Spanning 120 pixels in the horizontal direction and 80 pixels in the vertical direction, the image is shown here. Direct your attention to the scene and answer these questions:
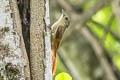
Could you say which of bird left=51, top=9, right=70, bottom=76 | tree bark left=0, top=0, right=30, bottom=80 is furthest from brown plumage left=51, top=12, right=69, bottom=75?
tree bark left=0, top=0, right=30, bottom=80

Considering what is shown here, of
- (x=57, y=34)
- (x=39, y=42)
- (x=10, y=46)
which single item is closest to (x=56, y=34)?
(x=57, y=34)

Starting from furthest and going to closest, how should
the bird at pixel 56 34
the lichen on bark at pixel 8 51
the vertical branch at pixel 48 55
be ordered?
the bird at pixel 56 34 < the vertical branch at pixel 48 55 < the lichen on bark at pixel 8 51

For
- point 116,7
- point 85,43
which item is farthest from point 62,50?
point 116,7

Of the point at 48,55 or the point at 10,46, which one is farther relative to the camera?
the point at 48,55

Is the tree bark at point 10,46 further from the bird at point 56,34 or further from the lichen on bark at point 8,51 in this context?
the bird at point 56,34

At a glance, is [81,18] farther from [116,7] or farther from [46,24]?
[46,24]

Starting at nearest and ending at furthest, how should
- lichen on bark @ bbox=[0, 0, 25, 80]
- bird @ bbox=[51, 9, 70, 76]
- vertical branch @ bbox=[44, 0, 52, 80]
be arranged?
lichen on bark @ bbox=[0, 0, 25, 80] → vertical branch @ bbox=[44, 0, 52, 80] → bird @ bbox=[51, 9, 70, 76]

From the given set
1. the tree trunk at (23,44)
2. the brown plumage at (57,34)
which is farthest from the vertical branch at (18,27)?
the brown plumage at (57,34)

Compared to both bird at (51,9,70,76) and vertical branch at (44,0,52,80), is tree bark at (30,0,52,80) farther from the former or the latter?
bird at (51,9,70,76)

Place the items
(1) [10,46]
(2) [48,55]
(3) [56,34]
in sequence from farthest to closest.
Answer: (3) [56,34], (2) [48,55], (1) [10,46]

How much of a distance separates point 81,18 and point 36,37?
251cm

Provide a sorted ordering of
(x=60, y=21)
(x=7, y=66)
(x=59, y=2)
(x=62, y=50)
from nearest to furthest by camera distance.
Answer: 1. (x=7, y=66)
2. (x=60, y=21)
3. (x=59, y=2)
4. (x=62, y=50)

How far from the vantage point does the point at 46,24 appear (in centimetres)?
147

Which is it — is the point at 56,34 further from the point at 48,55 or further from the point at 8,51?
the point at 8,51
